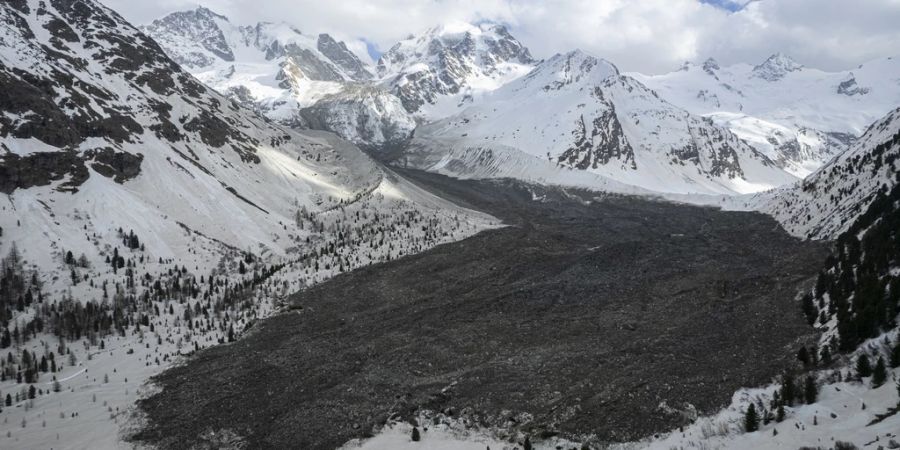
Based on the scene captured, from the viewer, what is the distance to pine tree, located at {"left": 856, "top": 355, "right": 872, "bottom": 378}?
22.4 meters

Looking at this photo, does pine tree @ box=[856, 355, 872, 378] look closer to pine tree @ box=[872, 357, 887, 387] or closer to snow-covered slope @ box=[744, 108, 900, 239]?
pine tree @ box=[872, 357, 887, 387]

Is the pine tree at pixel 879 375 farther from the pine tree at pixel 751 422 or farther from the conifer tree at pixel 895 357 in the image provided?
the pine tree at pixel 751 422

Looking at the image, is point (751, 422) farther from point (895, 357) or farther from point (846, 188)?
point (846, 188)

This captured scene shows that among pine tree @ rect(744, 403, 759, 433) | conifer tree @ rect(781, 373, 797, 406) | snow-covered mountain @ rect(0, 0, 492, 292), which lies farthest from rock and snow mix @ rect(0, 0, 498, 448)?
conifer tree @ rect(781, 373, 797, 406)

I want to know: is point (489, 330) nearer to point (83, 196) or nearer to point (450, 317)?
point (450, 317)

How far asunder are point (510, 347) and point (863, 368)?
21.0 m

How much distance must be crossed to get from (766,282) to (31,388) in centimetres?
4976

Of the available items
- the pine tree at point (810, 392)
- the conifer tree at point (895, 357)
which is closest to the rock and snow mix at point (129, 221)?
the pine tree at point (810, 392)

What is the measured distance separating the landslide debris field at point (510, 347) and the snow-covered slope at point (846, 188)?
435 cm

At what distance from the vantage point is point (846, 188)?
Answer: 68.4m

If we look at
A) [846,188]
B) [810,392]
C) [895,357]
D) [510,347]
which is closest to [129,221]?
[510,347]

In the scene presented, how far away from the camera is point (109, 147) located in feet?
269

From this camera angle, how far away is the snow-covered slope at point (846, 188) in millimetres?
60625

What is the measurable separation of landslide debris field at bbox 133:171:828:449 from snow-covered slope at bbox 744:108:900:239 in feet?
14.3
